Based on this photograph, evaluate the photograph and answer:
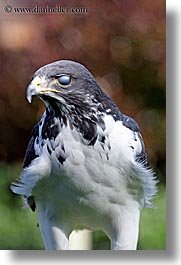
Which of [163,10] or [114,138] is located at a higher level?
[163,10]

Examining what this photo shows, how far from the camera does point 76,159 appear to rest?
6.31 ft

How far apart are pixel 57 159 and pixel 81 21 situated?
324 millimetres

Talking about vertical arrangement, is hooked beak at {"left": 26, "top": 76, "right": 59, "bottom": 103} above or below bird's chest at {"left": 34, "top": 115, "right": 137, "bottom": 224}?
above

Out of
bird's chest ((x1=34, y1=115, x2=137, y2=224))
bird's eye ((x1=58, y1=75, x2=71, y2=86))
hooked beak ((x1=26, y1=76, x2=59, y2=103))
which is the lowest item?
bird's chest ((x1=34, y1=115, x2=137, y2=224))

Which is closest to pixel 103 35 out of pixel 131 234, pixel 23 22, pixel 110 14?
pixel 110 14

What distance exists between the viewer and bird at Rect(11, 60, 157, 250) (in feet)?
6.29

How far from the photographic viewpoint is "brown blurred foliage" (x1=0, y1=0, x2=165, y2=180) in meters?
1.97

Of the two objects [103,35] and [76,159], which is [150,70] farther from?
[76,159]

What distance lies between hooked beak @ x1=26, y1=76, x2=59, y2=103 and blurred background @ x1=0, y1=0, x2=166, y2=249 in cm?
6

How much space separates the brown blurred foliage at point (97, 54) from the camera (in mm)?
1974

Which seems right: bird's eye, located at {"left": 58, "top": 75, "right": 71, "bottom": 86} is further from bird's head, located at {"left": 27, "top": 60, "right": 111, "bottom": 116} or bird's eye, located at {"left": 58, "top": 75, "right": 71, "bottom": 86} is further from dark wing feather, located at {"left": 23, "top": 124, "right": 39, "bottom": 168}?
dark wing feather, located at {"left": 23, "top": 124, "right": 39, "bottom": 168}

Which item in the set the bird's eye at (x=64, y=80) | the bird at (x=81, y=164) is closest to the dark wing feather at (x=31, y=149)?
the bird at (x=81, y=164)

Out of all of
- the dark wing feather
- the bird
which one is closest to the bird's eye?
the bird

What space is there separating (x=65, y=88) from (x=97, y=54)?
0.44 feet
